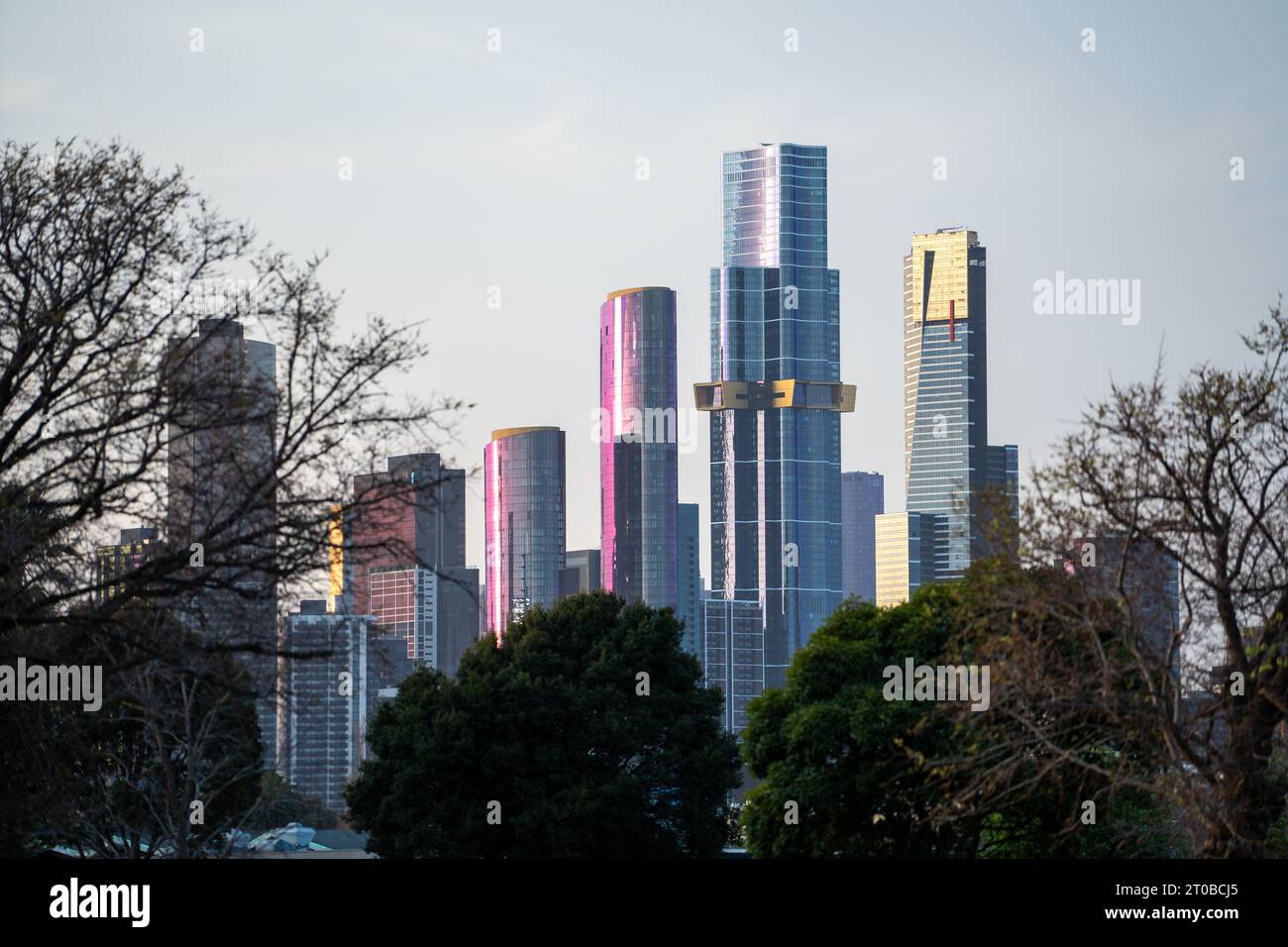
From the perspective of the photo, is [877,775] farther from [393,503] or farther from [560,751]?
[560,751]

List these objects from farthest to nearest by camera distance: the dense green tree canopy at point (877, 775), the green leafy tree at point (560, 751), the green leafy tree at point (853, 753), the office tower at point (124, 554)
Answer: the green leafy tree at point (560, 751)
the green leafy tree at point (853, 753)
the dense green tree canopy at point (877, 775)
the office tower at point (124, 554)

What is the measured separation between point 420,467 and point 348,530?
45.4 inches

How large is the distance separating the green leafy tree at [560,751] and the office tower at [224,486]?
1081 inches

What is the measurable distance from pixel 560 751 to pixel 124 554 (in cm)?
2976

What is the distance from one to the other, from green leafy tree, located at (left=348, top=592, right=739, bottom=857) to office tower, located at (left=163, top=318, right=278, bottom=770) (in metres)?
27.5

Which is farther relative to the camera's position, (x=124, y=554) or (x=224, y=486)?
(x=124, y=554)

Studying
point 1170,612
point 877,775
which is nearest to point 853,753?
point 877,775

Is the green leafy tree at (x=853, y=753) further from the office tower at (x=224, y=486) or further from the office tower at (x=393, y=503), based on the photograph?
the office tower at (x=224, y=486)

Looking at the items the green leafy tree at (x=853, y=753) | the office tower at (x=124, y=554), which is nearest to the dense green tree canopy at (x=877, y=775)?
the green leafy tree at (x=853, y=753)

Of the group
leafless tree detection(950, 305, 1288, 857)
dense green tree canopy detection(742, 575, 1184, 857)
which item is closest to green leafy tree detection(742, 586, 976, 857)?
dense green tree canopy detection(742, 575, 1184, 857)

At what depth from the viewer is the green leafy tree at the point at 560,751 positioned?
4616 cm

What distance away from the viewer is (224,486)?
18406 millimetres
